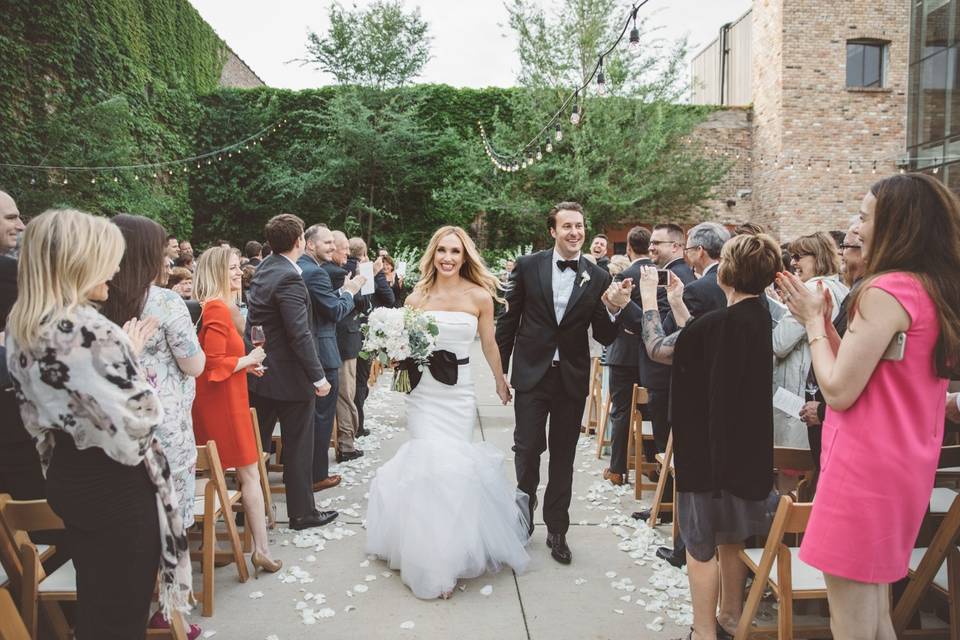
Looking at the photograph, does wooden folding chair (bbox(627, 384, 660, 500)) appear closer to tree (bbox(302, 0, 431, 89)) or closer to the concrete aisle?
the concrete aisle

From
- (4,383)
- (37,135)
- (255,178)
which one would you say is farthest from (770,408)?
(255,178)

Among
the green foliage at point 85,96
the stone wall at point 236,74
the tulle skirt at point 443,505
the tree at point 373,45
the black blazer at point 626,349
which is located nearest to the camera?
the tulle skirt at point 443,505

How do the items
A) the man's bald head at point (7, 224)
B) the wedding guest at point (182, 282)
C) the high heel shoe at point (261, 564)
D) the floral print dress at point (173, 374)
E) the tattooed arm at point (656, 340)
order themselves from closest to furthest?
the floral print dress at point (173, 374) < the tattooed arm at point (656, 340) < the man's bald head at point (7, 224) < the high heel shoe at point (261, 564) < the wedding guest at point (182, 282)

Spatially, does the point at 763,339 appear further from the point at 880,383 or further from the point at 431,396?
the point at 431,396

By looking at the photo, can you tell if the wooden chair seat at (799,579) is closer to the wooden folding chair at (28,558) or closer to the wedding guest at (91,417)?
the wedding guest at (91,417)

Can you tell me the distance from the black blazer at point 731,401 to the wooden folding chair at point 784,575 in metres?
0.27

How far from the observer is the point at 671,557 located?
4047 millimetres

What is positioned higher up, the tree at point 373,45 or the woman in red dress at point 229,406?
the tree at point 373,45

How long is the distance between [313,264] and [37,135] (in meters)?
8.25

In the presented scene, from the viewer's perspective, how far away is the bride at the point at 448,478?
12.0 feet

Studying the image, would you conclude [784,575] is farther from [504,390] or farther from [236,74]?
[236,74]

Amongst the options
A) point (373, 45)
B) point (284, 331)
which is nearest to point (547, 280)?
point (284, 331)

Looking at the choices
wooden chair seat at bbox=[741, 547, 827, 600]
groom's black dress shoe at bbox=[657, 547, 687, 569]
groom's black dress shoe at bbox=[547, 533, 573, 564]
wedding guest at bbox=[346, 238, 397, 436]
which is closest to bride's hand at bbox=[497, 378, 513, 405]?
groom's black dress shoe at bbox=[547, 533, 573, 564]

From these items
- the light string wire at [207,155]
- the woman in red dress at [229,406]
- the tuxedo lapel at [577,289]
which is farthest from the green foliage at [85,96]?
the tuxedo lapel at [577,289]
